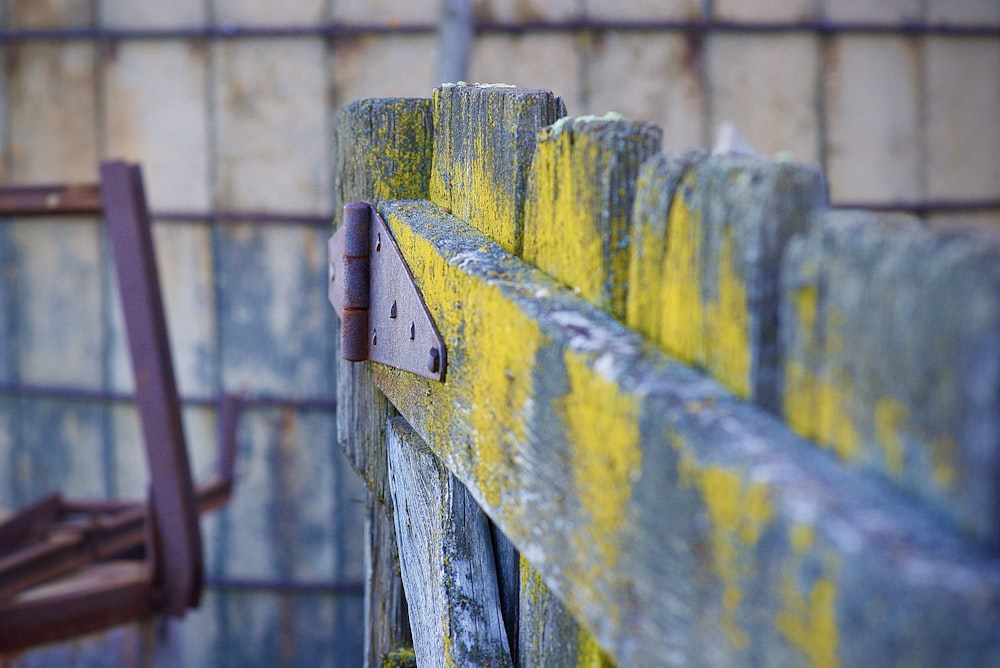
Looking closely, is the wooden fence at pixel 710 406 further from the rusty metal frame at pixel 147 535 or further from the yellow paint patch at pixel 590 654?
the rusty metal frame at pixel 147 535

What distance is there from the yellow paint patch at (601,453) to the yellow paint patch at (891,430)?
148 mm

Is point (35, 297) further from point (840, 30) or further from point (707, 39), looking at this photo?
point (840, 30)

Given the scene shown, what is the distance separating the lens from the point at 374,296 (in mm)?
1215

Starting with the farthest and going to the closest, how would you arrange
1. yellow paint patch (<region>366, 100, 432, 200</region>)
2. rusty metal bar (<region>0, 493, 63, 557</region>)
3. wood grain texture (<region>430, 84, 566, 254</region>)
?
rusty metal bar (<region>0, 493, 63, 557</region>) < yellow paint patch (<region>366, 100, 432, 200</region>) < wood grain texture (<region>430, 84, 566, 254</region>)

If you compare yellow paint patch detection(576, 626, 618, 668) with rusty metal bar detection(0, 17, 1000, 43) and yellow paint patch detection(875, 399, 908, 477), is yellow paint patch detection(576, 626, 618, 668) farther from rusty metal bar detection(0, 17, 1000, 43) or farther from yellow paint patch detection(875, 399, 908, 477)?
rusty metal bar detection(0, 17, 1000, 43)

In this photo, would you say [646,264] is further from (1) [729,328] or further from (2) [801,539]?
(2) [801,539]

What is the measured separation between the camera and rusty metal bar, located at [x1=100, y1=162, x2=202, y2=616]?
119 inches

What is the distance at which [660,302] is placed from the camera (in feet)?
2.06

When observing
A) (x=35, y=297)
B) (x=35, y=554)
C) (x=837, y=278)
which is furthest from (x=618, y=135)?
(x=35, y=297)

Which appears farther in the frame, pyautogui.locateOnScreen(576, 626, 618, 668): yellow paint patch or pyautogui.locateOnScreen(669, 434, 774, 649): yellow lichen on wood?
pyautogui.locateOnScreen(576, 626, 618, 668): yellow paint patch

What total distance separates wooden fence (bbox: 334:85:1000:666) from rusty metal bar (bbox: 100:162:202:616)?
221 cm

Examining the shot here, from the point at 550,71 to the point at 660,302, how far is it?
455 cm

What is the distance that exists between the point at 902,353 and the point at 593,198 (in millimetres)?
336

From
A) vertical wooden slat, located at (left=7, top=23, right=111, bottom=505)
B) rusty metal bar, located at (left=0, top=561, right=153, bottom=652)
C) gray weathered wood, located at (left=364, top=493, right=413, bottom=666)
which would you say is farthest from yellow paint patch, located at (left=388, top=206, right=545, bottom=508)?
vertical wooden slat, located at (left=7, top=23, right=111, bottom=505)
